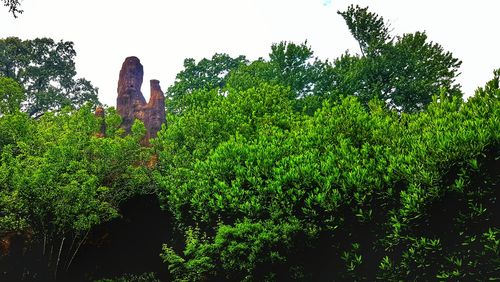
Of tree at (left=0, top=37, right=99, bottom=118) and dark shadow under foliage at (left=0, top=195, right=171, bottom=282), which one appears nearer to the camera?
dark shadow under foliage at (left=0, top=195, right=171, bottom=282)

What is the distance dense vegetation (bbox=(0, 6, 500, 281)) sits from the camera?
33.1 feet

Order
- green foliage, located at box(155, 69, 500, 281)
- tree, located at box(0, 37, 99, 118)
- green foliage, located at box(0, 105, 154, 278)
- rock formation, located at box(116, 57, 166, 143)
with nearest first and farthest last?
green foliage, located at box(155, 69, 500, 281), green foliage, located at box(0, 105, 154, 278), rock formation, located at box(116, 57, 166, 143), tree, located at box(0, 37, 99, 118)

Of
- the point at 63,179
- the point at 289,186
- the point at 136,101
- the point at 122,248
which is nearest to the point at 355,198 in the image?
the point at 289,186

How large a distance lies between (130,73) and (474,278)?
3781 centimetres

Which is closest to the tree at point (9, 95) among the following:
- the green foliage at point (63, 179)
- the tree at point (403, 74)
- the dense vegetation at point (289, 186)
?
the dense vegetation at point (289, 186)

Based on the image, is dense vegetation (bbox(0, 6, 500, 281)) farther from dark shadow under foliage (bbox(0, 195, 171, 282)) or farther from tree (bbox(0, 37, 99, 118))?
tree (bbox(0, 37, 99, 118))

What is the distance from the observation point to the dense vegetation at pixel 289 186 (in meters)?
10.1

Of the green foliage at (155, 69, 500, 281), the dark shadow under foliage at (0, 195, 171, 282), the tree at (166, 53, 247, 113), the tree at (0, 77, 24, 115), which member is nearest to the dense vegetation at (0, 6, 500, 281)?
the green foliage at (155, 69, 500, 281)

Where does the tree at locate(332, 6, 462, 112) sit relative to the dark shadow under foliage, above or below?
above

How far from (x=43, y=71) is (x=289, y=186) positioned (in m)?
45.2

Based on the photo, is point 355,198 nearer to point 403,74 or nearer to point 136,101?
point 403,74

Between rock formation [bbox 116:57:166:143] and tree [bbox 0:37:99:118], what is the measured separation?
34.5 feet

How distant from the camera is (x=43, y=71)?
1892 inches

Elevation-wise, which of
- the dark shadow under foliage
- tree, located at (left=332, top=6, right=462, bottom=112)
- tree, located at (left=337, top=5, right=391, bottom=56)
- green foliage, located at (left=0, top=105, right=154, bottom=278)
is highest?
tree, located at (left=337, top=5, right=391, bottom=56)
